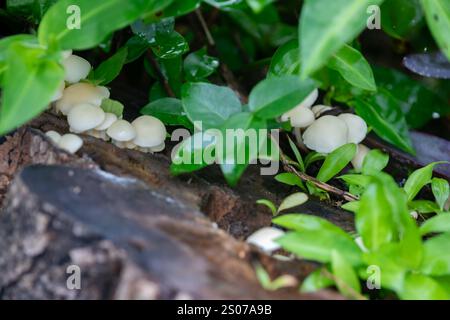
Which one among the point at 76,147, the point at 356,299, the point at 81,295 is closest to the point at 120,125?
the point at 76,147

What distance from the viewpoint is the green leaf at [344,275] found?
1240mm

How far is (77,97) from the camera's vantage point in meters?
1.67

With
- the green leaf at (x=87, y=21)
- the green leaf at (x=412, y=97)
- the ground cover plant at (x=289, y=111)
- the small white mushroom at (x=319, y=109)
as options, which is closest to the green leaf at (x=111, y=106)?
the ground cover plant at (x=289, y=111)

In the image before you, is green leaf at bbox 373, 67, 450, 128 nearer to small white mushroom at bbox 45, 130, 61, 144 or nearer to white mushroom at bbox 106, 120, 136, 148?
white mushroom at bbox 106, 120, 136, 148

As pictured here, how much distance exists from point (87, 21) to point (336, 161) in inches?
31.5

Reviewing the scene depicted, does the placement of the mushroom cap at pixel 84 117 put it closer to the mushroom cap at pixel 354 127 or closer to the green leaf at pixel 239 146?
the green leaf at pixel 239 146

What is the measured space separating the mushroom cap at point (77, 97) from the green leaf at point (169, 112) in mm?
161

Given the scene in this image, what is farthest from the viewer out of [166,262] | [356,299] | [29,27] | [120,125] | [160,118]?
[29,27]

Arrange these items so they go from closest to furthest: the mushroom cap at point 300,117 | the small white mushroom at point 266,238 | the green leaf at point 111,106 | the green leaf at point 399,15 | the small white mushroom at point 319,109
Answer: the small white mushroom at point 266,238 → the green leaf at point 111,106 → the mushroom cap at point 300,117 → the small white mushroom at point 319,109 → the green leaf at point 399,15

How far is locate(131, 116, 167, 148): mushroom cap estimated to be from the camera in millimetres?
1657

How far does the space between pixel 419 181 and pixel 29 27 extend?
1.29m

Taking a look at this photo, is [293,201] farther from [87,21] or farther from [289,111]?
[87,21]

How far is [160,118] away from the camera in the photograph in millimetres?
1772

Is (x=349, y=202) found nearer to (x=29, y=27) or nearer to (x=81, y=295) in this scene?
(x=81, y=295)
